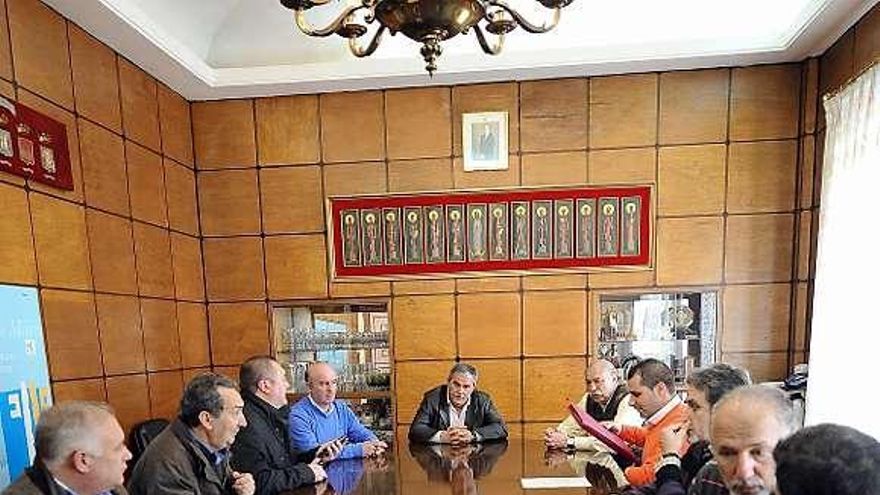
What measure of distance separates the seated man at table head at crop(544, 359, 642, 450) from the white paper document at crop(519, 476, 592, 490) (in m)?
0.57

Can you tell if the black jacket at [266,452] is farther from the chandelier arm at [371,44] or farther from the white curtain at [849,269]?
the white curtain at [849,269]

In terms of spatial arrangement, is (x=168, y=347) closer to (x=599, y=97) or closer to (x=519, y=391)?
(x=519, y=391)

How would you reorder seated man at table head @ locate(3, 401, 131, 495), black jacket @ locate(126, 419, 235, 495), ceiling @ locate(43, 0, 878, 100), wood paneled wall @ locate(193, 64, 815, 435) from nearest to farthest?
seated man at table head @ locate(3, 401, 131, 495) < black jacket @ locate(126, 419, 235, 495) < ceiling @ locate(43, 0, 878, 100) < wood paneled wall @ locate(193, 64, 815, 435)

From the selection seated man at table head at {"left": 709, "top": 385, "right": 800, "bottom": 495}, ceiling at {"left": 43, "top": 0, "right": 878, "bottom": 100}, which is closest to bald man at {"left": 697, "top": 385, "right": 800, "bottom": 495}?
seated man at table head at {"left": 709, "top": 385, "right": 800, "bottom": 495}

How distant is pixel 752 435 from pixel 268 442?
6.88 ft

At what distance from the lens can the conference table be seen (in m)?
2.48

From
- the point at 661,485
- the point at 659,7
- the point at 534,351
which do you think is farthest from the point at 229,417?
the point at 659,7

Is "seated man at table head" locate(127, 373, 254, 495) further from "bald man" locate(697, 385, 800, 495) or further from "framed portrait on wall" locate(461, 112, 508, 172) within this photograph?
"framed portrait on wall" locate(461, 112, 508, 172)

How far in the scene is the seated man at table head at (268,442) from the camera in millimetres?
2586

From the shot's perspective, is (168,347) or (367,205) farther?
(367,205)

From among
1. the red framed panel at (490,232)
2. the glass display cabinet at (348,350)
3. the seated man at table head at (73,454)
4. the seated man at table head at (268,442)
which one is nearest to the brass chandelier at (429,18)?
the seated man at table head at (73,454)

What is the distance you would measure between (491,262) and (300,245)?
5.03ft

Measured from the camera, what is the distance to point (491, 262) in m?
4.52

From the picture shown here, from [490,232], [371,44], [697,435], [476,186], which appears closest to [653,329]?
[490,232]
